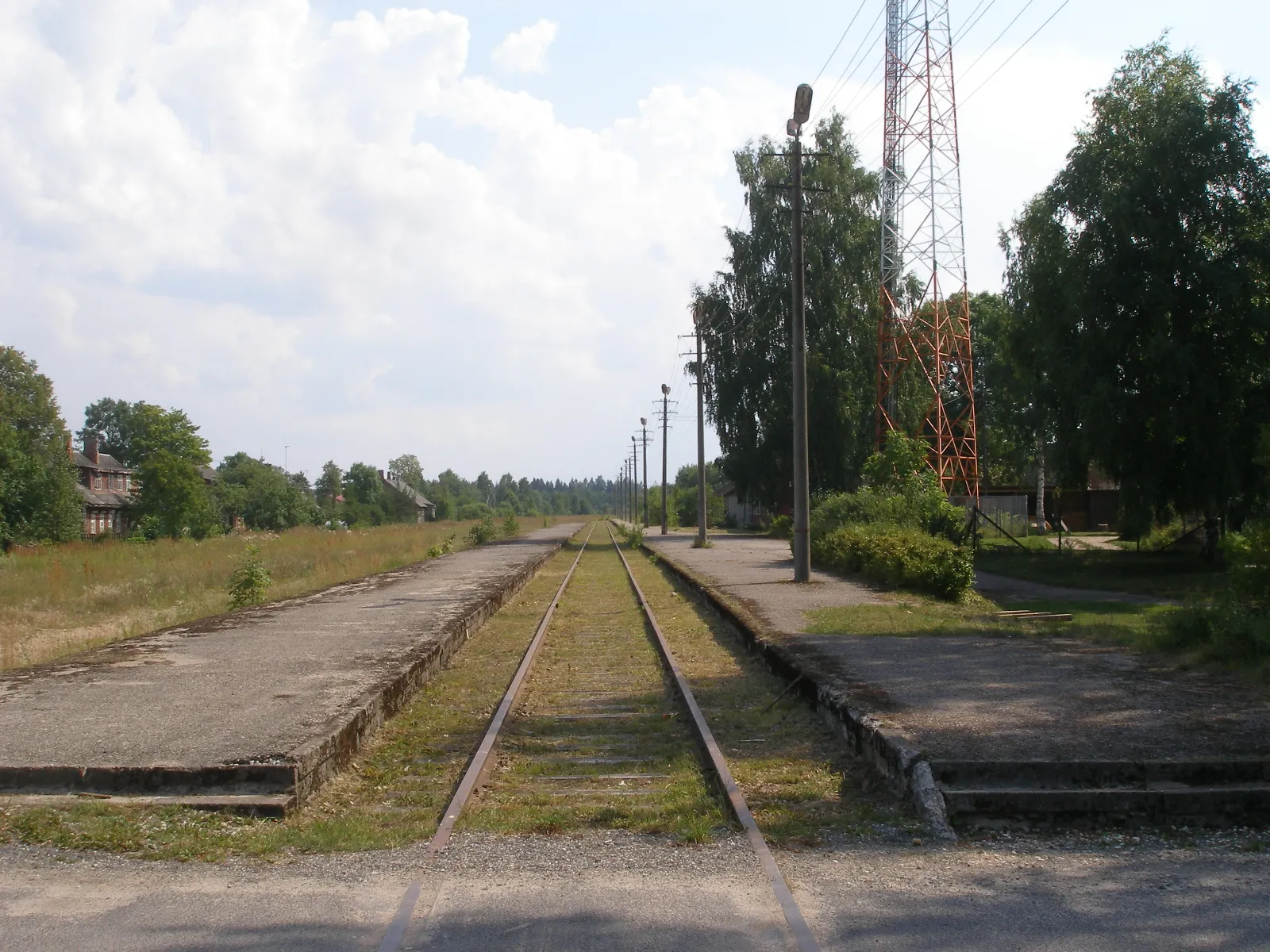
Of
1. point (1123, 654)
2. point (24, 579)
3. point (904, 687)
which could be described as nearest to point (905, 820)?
point (904, 687)

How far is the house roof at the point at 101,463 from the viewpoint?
7622 cm

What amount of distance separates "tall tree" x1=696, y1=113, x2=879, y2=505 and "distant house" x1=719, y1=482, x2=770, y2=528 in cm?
219

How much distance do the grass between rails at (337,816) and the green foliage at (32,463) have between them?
163 ft

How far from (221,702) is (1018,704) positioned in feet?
20.0

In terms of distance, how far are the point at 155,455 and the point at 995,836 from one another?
70.9 meters

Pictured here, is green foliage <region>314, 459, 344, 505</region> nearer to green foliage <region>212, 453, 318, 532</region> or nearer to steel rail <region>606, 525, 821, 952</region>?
green foliage <region>212, 453, 318, 532</region>

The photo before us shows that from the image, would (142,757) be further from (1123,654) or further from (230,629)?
(1123,654)

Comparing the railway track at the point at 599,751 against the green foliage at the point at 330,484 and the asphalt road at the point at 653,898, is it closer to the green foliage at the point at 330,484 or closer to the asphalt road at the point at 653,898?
the asphalt road at the point at 653,898

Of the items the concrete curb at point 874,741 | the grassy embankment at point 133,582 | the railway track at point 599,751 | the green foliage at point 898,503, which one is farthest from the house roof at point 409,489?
the concrete curb at point 874,741

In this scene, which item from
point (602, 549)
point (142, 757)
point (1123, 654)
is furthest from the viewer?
point (602, 549)

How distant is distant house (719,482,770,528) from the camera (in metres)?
48.0

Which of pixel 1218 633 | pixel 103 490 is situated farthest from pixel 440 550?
pixel 103 490

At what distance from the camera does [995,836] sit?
5414 millimetres

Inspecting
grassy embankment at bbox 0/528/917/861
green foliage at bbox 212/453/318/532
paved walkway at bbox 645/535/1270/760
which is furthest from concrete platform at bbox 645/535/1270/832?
green foliage at bbox 212/453/318/532
